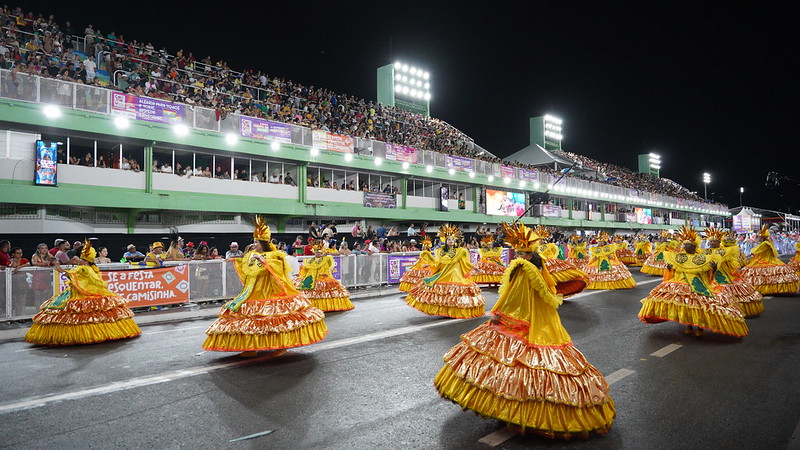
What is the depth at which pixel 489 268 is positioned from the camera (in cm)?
1523

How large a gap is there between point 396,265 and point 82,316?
35.7 feet

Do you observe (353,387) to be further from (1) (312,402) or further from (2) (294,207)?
(2) (294,207)

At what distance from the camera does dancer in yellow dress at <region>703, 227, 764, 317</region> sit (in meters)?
8.79

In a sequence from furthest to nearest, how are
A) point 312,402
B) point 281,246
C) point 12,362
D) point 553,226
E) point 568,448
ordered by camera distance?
point 553,226 → point 281,246 → point 12,362 → point 312,402 → point 568,448

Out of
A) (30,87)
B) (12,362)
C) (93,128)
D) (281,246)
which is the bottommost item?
(12,362)

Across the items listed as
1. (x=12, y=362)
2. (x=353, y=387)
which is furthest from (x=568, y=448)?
(x=12, y=362)

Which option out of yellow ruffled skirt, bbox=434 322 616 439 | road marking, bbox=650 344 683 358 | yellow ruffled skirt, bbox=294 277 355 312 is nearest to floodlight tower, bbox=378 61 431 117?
yellow ruffled skirt, bbox=294 277 355 312

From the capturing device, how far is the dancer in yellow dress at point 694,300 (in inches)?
292

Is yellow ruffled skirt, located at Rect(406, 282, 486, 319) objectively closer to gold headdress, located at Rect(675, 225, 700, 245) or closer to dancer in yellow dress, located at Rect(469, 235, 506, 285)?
gold headdress, located at Rect(675, 225, 700, 245)

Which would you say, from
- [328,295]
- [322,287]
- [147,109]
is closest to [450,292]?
[328,295]

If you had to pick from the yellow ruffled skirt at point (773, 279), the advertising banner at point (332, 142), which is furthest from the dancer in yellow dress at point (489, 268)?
the advertising banner at point (332, 142)

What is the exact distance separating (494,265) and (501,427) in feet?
37.6

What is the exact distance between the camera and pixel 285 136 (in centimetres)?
2306

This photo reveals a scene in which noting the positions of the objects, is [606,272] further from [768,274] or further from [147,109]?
[147,109]
